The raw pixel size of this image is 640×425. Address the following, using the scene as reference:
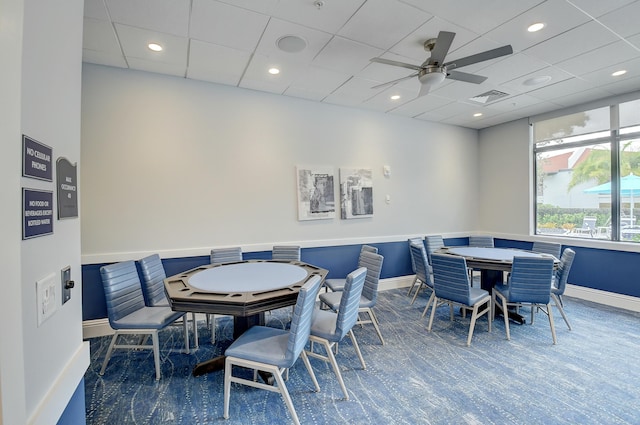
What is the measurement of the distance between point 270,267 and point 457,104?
396 centimetres

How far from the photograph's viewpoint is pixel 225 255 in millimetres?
3648

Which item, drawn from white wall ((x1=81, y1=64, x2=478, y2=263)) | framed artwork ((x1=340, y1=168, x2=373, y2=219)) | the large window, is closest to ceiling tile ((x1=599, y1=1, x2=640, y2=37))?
the large window

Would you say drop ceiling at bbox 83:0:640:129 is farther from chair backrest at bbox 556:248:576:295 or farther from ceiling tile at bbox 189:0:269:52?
chair backrest at bbox 556:248:576:295

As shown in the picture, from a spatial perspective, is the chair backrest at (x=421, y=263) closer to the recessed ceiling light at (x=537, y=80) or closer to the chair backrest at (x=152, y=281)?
the recessed ceiling light at (x=537, y=80)

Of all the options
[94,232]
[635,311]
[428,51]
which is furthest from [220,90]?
[635,311]

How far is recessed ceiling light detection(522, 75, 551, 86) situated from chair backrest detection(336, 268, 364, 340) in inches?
141

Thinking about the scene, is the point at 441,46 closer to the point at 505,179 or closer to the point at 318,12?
the point at 318,12

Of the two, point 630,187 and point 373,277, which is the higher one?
point 630,187

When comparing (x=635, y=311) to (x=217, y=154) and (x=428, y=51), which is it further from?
(x=217, y=154)

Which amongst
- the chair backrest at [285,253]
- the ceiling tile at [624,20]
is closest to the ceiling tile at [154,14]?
the chair backrest at [285,253]

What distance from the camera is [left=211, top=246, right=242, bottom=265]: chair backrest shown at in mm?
3598

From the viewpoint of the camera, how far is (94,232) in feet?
10.8

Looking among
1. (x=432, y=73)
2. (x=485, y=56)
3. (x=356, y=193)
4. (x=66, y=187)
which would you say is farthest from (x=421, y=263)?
(x=66, y=187)

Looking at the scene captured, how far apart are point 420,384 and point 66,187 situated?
8.92 ft
